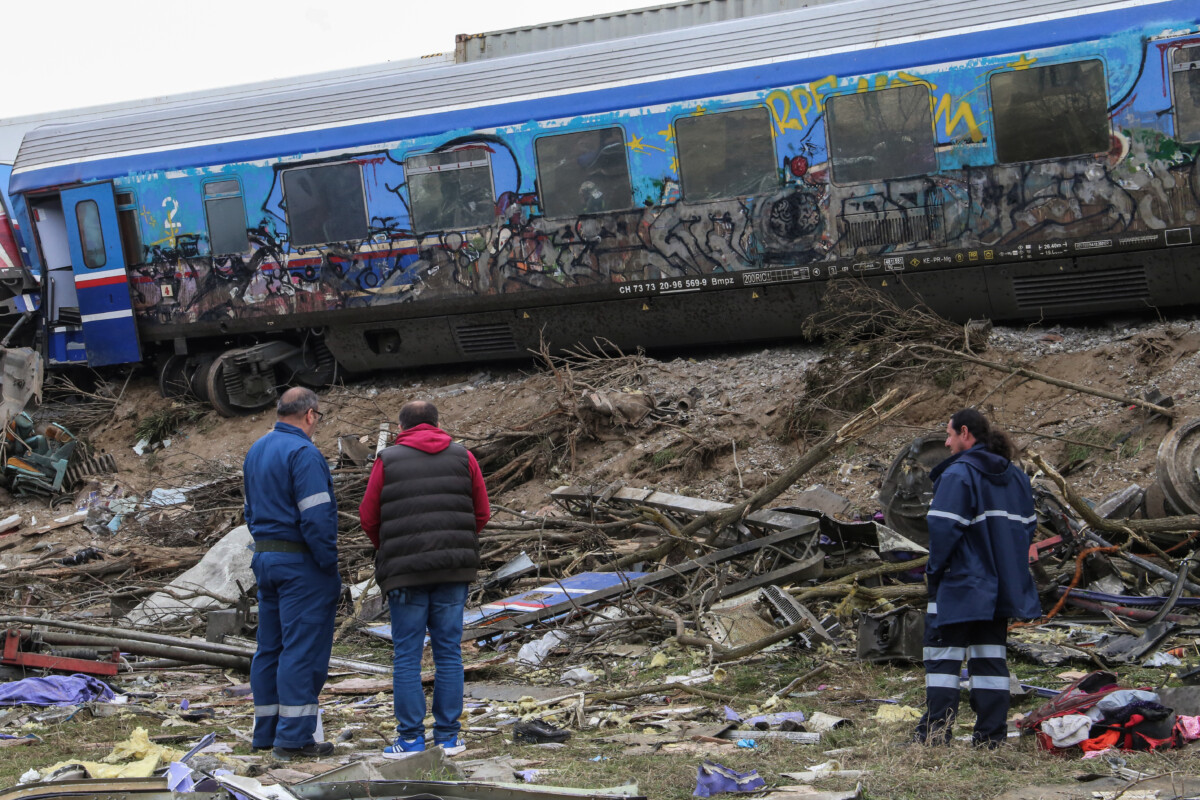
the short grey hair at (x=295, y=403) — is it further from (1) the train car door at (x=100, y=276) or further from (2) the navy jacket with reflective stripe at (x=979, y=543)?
(1) the train car door at (x=100, y=276)

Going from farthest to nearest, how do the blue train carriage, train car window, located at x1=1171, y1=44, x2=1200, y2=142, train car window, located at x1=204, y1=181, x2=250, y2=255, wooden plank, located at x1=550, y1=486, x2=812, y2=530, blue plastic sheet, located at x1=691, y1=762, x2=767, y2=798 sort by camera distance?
train car window, located at x1=204, y1=181, x2=250, y2=255 → the blue train carriage → train car window, located at x1=1171, y1=44, x2=1200, y2=142 → wooden plank, located at x1=550, y1=486, x2=812, y2=530 → blue plastic sheet, located at x1=691, y1=762, x2=767, y2=798

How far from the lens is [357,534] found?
32.2 feet

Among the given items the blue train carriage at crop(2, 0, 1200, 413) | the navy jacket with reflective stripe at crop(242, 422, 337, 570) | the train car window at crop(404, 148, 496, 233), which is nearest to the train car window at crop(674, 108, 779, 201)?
the blue train carriage at crop(2, 0, 1200, 413)

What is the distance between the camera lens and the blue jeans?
5.22 metres

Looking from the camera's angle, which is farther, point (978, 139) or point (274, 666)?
point (978, 139)

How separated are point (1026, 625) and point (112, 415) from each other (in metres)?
11.9

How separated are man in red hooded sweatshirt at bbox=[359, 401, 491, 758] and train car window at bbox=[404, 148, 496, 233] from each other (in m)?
7.84

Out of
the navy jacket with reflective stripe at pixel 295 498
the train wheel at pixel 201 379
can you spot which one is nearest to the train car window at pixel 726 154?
the train wheel at pixel 201 379

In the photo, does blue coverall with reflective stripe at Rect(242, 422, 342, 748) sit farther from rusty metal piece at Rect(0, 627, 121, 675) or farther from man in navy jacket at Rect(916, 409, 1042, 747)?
man in navy jacket at Rect(916, 409, 1042, 747)

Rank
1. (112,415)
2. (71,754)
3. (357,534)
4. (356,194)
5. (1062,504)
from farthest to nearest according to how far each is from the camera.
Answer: (112,415)
(356,194)
(357,534)
(1062,504)
(71,754)

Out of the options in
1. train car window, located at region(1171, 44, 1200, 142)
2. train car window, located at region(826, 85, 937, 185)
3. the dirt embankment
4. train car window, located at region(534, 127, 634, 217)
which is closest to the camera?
the dirt embankment

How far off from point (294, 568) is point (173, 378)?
10.4 metres

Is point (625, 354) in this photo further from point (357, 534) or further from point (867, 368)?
point (357, 534)

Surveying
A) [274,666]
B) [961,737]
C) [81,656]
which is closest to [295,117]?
[81,656]
